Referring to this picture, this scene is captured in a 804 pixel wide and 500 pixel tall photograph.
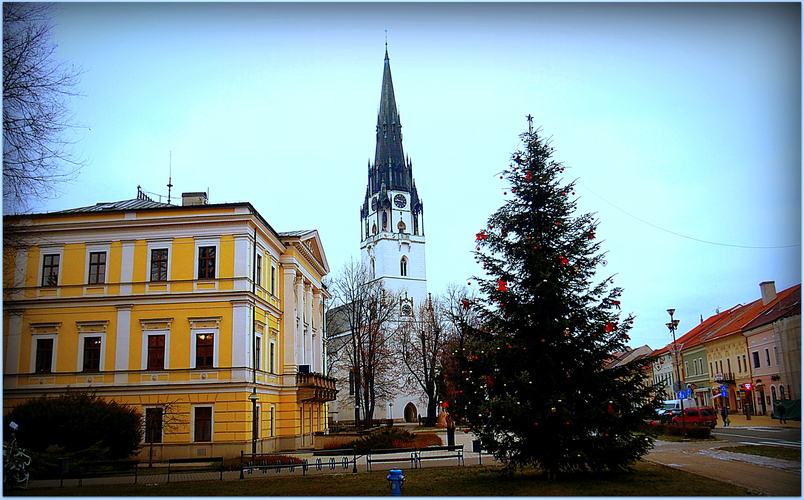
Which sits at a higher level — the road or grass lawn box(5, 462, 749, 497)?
grass lawn box(5, 462, 749, 497)

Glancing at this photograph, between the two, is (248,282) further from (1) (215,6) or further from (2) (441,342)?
(2) (441,342)

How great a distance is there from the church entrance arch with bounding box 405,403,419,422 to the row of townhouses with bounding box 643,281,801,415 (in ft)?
97.2

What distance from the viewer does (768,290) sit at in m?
16.3

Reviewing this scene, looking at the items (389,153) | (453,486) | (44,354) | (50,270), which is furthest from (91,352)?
(389,153)

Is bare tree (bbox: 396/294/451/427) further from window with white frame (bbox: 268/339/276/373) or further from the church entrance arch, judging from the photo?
window with white frame (bbox: 268/339/276/373)

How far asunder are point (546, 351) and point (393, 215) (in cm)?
7537

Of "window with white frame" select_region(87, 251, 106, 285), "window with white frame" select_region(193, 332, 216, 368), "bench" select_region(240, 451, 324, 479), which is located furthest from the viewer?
"window with white frame" select_region(87, 251, 106, 285)

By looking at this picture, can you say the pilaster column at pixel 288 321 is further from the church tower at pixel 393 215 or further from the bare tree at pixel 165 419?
the church tower at pixel 393 215

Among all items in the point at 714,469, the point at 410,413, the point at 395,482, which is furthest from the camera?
the point at 410,413

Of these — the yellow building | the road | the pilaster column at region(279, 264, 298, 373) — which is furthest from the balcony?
the road

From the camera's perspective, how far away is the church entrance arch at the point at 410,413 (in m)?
76.3

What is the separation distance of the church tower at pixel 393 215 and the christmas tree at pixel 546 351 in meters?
70.0

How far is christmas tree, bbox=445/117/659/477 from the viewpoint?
1455cm

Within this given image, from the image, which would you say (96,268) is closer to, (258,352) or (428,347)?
(258,352)
